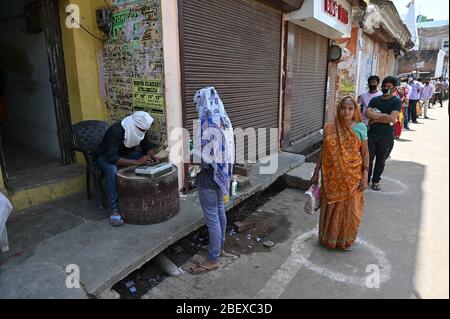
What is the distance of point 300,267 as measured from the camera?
3.40m

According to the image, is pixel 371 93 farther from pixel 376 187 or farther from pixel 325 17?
pixel 325 17

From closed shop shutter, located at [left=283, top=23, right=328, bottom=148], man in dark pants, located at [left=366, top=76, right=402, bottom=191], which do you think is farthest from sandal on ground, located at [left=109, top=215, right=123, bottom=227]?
closed shop shutter, located at [left=283, top=23, right=328, bottom=148]

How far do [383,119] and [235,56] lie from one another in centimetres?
268

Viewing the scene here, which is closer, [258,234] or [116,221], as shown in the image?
[116,221]

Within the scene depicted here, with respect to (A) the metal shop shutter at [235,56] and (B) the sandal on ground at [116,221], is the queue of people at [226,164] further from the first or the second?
(A) the metal shop shutter at [235,56]

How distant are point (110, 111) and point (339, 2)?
6872 mm

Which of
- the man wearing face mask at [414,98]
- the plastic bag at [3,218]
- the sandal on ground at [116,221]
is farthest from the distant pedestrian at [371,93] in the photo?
the man wearing face mask at [414,98]

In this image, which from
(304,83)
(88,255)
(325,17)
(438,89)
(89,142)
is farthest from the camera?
(438,89)

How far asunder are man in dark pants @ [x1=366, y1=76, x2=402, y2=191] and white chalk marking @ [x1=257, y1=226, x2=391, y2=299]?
2.10 meters

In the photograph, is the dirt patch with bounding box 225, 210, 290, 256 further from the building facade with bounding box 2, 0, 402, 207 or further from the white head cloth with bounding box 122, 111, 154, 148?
the white head cloth with bounding box 122, 111, 154, 148

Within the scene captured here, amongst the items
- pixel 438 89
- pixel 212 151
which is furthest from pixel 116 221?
pixel 438 89

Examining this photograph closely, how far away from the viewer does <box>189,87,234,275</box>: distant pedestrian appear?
3006 millimetres

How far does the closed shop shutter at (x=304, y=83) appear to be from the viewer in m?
7.74

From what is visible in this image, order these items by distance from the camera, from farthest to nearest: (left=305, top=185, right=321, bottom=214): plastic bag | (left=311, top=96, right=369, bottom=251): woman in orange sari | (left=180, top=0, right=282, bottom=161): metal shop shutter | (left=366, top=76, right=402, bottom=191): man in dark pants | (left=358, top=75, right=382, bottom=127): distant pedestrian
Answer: (left=358, top=75, right=382, bottom=127): distant pedestrian < (left=366, top=76, right=402, bottom=191): man in dark pants < (left=180, top=0, right=282, bottom=161): metal shop shutter < (left=305, top=185, right=321, bottom=214): plastic bag < (left=311, top=96, right=369, bottom=251): woman in orange sari
